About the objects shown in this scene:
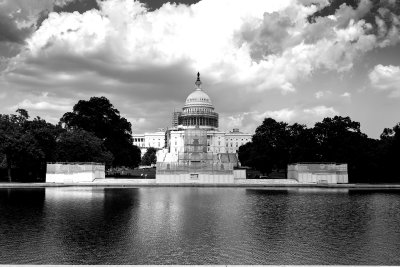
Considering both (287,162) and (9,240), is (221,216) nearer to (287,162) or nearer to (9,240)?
(9,240)

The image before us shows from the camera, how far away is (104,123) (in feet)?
288

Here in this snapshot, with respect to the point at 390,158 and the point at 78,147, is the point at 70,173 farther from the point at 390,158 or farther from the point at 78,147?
the point at 390,158

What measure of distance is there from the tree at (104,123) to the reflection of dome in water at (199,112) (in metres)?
95.9

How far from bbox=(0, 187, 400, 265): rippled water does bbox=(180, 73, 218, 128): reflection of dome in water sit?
494ft

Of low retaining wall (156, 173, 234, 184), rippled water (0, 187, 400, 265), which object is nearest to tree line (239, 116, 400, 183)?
low retaining wall (156, 173, 234, 184)

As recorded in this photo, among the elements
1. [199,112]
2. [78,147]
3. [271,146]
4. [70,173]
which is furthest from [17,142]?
[199,112]

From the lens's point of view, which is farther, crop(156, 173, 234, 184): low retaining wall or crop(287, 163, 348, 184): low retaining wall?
crop(156, 173, 234, 184): low retaining wall

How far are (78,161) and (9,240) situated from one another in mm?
55441

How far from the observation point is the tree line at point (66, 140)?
6412 centimetres

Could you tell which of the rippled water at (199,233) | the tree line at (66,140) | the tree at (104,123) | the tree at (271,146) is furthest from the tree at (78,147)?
the rippled water at (199,233)

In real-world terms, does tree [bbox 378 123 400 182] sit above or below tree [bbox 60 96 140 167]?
below

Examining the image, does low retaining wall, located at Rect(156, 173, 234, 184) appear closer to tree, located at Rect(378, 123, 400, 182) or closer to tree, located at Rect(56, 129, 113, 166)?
tree, located at Rect(56, 129, 113, 166)

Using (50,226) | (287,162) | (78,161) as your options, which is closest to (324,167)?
(287,162)

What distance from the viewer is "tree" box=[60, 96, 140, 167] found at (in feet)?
283
